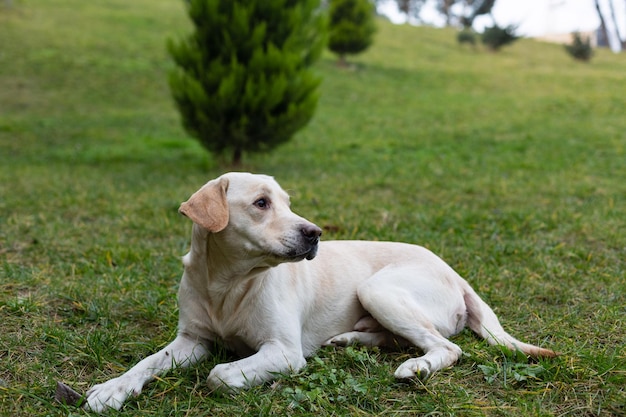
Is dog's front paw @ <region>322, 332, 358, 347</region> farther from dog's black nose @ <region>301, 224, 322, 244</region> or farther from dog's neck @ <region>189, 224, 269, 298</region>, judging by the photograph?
dog's black nose @ <region>301, 224, 322, 244</region>

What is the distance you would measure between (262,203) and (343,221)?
11.5 feet

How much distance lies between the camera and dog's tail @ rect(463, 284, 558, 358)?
129 inches

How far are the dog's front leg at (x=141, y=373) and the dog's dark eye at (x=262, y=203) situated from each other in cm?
86

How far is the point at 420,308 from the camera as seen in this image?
3.55 m

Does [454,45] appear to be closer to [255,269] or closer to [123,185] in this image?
[123,185]

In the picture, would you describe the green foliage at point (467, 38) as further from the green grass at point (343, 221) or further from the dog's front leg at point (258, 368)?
the dog's front leg at point (258, 368)

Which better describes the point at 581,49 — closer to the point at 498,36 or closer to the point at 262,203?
the point at 498,36

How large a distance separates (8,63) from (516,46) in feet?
90.7

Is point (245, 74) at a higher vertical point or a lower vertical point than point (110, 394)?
higher

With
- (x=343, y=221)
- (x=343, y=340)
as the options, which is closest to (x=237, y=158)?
(x=343, y=221)

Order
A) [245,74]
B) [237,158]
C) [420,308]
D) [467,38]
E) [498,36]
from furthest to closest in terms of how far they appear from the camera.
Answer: [467,38], [498,36], [237,158], [245,74], [420,308]

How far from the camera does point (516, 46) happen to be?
36.1 meters

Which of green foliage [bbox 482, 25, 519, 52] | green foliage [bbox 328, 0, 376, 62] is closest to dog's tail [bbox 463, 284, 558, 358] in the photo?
green foliage [bbox 328, 0, 376, 62]

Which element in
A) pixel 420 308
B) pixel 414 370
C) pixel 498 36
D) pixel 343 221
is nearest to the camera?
pixel 414 370
